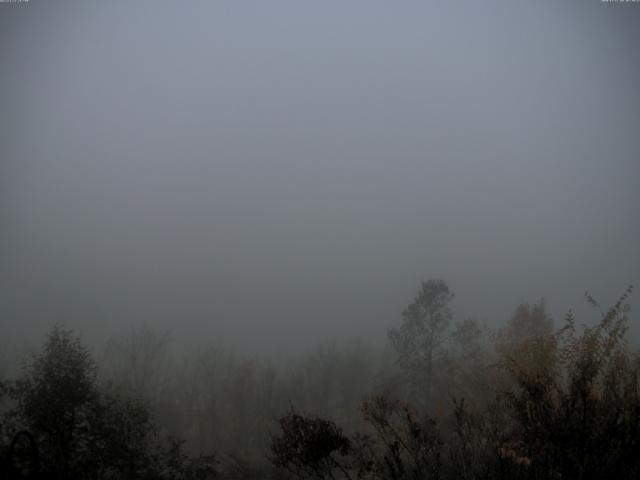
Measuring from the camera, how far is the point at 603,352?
12438 mm

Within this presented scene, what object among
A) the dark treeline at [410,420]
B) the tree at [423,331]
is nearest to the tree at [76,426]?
the dark treeline at [410,420]

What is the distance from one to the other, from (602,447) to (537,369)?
271cm

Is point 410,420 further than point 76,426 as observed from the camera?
No

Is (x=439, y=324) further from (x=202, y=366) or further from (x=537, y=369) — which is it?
(x=202, y=366)

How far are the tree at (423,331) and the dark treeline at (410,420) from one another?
0.16 meters

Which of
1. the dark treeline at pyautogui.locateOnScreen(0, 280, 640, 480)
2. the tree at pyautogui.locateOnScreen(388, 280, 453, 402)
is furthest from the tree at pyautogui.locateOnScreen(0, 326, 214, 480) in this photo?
the tree at pyautogui.locateOnScreen(388, 280, 453, 402)

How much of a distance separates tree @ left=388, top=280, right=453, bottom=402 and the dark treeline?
0.54 ft

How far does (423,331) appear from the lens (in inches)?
1706

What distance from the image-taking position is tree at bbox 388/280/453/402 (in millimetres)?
42781

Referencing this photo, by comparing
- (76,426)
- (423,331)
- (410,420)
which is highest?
(423,331)

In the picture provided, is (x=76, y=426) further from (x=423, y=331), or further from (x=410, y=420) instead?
(x=423, y=331)

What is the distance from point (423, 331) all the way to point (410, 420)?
102 ft

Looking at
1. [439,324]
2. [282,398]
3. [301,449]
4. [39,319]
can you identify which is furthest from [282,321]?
[301,449]

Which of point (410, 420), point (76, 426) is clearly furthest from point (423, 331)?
point (76, 426)
